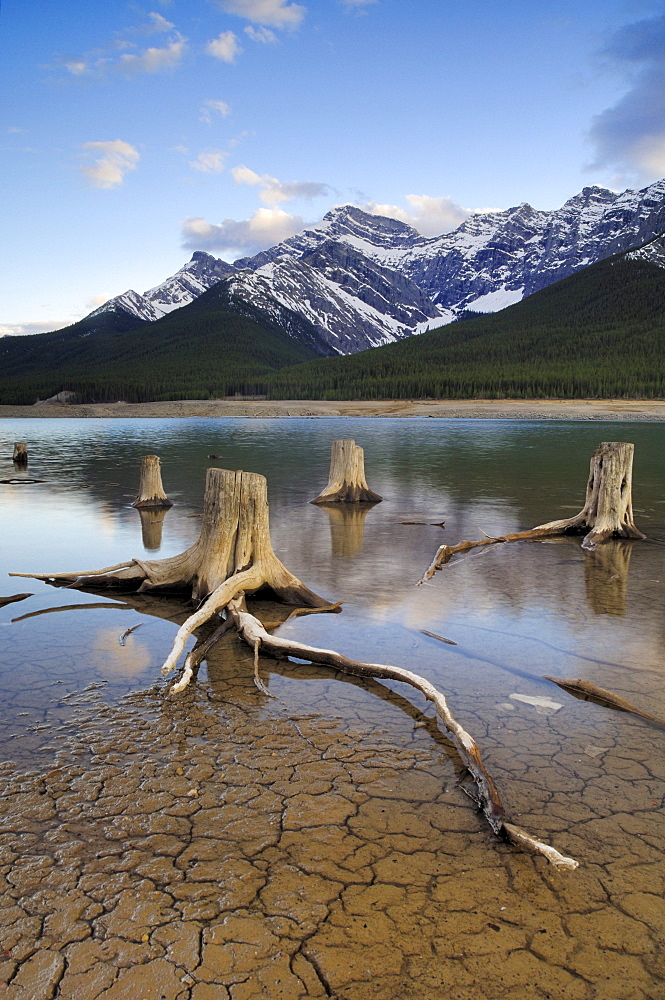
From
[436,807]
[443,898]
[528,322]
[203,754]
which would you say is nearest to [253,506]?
[203,754]

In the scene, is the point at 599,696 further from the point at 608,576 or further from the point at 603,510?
the point at 603,510

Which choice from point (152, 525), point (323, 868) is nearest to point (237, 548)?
point (323, 868)

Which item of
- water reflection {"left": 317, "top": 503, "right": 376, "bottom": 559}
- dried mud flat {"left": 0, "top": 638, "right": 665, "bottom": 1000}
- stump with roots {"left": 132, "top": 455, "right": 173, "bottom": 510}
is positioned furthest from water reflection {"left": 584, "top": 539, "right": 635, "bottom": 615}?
stump with roots {"left": 132, "top": 455, "right": 173, "bottom": 510}

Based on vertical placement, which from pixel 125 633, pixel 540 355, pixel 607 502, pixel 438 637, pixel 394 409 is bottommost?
pixel 438 637

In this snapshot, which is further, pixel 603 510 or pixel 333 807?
pixel 603 510

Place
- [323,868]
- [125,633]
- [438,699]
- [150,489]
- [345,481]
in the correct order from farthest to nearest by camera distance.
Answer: [345,481]
[150,489]
[125,633]
[438,699]
[323,868]

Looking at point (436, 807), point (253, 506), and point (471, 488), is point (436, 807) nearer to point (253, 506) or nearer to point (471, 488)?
point (253, 506)

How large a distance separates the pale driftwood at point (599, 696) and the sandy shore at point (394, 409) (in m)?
88.2

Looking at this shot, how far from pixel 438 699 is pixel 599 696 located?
59.3 inches

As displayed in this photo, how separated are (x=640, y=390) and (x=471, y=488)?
9033 cm


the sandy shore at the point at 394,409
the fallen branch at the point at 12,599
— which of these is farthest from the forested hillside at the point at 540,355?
the fallen branch at the point at 12,599

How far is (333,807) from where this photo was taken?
3854 mm

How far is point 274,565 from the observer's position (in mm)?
8109

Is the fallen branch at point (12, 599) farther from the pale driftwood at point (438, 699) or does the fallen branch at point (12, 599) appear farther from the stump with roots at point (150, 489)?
the stump with roots at point (150, 489)
